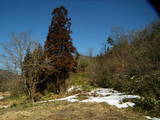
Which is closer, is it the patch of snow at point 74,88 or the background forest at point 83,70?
the background forest at point 83,70

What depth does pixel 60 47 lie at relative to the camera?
48.4 feet

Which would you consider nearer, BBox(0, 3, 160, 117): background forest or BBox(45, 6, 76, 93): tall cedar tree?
BBox(0, 3, 160, 117): background forest

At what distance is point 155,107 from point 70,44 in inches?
413

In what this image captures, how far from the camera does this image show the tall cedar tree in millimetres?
14462

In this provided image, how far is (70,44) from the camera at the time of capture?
1512cm

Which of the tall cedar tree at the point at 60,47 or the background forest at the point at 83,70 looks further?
the tall cedar tree at the point at 60,47

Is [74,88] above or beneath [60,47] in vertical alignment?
beneath

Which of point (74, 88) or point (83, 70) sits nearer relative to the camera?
point (74, 88)

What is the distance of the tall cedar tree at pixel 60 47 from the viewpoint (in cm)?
1446

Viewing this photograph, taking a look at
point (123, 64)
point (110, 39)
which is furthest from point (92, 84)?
point (110, 39)

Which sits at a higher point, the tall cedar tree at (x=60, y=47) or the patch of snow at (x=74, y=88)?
the tall cedar tree at (x=60, y=47)

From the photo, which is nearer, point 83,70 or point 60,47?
point 60,47

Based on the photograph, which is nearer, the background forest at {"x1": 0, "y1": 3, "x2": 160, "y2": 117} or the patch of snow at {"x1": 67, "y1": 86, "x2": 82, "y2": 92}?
the background forest at {"x1": 0, "y1": 3, "x2": 160, "y2": 117}

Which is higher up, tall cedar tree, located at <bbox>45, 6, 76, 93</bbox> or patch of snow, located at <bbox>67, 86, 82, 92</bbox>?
tall cedar tree, located at <bbox>45, 6, 76, 93</bbox>
